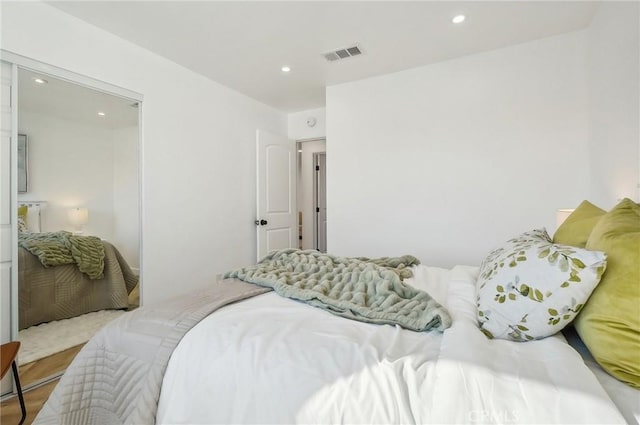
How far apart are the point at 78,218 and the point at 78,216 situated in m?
0.02

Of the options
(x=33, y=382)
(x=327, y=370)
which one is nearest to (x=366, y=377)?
(x=327, y=370)

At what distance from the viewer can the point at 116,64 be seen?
2402 millimetres

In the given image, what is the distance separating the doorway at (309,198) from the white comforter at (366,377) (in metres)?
4.62

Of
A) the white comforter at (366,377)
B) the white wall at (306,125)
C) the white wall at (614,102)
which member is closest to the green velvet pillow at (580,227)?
the white wall at (614,102)

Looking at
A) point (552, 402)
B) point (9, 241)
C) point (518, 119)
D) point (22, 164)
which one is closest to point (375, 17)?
point (518, 119)

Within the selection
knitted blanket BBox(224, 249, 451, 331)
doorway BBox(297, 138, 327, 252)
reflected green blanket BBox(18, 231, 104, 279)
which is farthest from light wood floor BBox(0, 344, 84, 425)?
doorway BBox(297, 138, 327, 252)

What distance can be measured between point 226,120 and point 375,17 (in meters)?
1.97

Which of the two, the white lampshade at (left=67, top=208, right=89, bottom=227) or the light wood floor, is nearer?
the light wood floor

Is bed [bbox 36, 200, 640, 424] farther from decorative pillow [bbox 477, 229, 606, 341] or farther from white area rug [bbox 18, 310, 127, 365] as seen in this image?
white area rug [bbox 18, 310, 127, 365]

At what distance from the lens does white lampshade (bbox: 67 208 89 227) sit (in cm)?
221

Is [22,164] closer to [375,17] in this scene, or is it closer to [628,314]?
[375,17]

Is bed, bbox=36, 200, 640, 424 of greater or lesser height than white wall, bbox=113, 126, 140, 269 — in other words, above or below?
below

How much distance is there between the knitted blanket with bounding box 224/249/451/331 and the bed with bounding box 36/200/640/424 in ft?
0.10

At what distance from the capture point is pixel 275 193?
397 centimetres
